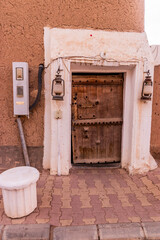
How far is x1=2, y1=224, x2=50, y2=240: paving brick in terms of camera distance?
2105mm

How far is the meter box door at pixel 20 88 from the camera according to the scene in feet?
11.1

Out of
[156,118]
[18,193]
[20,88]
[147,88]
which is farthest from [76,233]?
[156,118]

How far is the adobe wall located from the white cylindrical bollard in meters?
1.78

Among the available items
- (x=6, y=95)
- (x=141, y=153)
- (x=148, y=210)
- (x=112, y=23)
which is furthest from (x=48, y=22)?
(x=148, y=210)

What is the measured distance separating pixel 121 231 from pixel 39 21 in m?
3.78

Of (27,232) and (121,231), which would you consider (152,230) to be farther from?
(27,232)

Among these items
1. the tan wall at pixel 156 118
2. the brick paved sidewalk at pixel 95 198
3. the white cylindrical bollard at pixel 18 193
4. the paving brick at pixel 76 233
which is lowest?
the paving brick at pixel 76 233

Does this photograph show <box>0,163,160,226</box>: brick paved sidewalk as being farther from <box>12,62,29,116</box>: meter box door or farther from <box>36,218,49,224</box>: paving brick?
<box>12,62,29,116</box>: meter box door

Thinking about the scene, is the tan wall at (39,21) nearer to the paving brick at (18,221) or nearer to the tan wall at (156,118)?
the tan wall at (156,118)

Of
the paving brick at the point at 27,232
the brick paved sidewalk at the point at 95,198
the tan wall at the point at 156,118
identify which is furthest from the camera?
the tan wall at the point at 156,118

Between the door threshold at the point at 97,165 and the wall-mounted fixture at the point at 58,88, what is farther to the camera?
the door threshold at the point at 97,165

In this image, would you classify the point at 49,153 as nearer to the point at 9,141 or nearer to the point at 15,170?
the point at 9,141

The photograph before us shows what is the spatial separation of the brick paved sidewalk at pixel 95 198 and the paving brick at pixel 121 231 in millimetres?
111

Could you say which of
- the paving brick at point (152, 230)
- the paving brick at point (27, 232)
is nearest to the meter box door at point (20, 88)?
the paving brick at point (27, 232)
